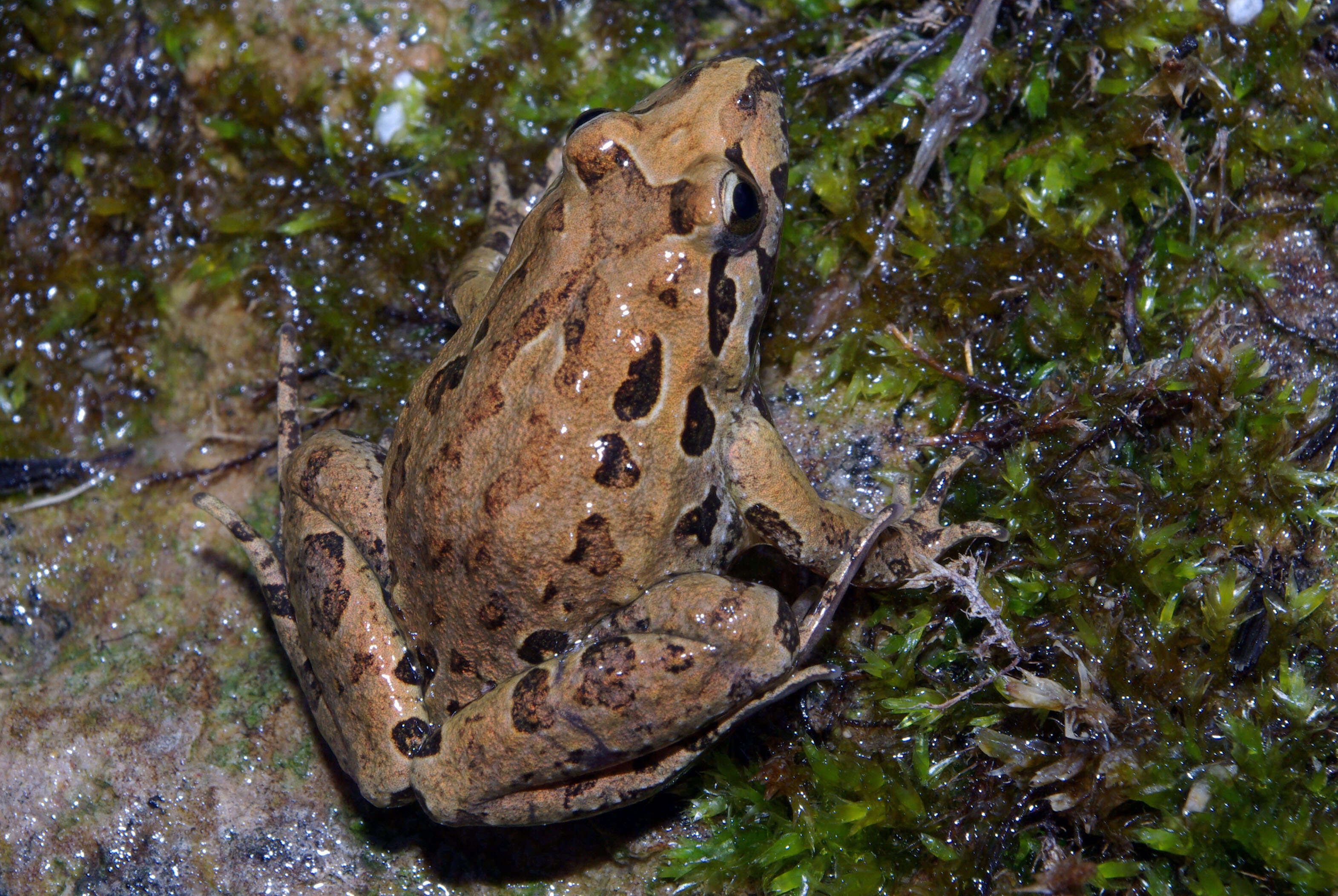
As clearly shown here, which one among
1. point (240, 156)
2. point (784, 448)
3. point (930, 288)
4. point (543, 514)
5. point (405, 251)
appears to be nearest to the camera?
point (543, 514)

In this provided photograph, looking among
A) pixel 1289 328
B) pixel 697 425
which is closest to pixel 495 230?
pixel 697 425

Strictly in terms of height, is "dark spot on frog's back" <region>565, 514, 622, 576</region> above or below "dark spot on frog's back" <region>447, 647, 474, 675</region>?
above

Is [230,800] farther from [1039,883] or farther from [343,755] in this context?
[1039,883]

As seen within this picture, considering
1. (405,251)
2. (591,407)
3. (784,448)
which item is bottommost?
(784,448)

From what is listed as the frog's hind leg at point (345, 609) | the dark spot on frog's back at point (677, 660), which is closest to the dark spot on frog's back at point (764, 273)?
the dark spot on frog's back at point (677, 660)

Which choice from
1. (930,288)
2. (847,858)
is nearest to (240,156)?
(930,288)

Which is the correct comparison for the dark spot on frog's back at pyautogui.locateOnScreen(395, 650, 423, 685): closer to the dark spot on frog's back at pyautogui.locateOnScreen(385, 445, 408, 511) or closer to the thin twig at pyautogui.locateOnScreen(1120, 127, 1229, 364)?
the dark spot on frog's back at pyautogui.locateOnScreen(385, 445, 408, 511)

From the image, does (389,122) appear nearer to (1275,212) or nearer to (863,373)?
(863,373)

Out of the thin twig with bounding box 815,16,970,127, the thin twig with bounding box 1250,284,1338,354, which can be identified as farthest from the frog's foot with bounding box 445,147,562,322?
the thin twig with bounding box 1250,284,1338,354
